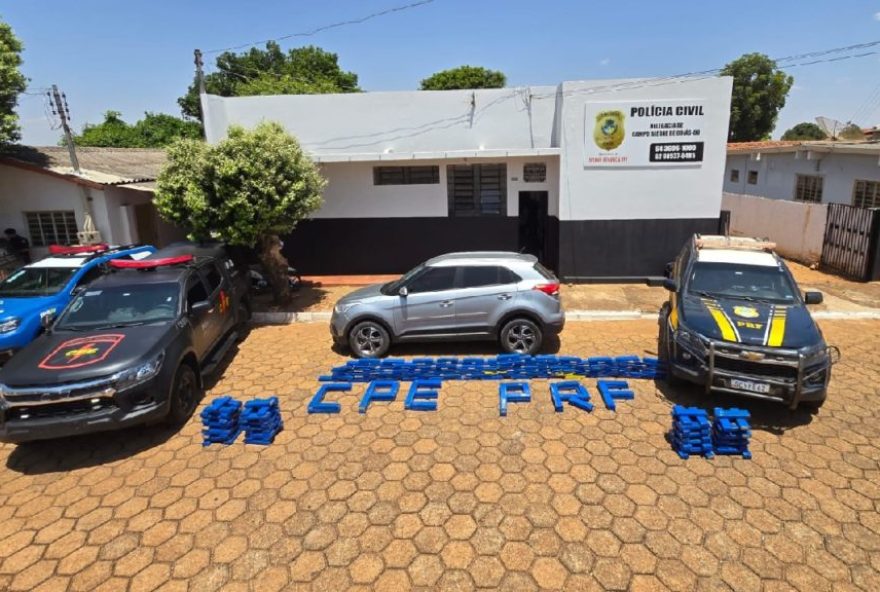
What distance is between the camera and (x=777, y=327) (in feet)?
20.6

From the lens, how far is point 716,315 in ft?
21.8

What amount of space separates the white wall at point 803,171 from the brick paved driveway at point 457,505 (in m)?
12.0

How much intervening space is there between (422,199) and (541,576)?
36.0 ft

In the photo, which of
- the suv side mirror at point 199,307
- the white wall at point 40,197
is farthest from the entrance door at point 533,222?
the white wall at point 40,197

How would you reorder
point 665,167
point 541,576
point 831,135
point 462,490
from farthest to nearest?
point 831,135
point 665,167
point 462,490
point 541,576

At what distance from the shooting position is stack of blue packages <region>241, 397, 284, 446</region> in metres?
5.95

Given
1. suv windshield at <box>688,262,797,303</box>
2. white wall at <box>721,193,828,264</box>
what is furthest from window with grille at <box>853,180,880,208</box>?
suv windshield at <box>688,262,797,303</box>

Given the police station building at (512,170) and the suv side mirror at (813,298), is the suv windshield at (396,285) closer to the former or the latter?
the police station building at (512,170)

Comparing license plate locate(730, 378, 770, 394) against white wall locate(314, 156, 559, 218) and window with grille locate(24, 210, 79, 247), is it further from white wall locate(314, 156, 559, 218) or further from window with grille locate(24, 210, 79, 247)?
window with grille locate(24, 210, 79, 247)

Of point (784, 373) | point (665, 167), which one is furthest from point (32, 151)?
point (784, 373)

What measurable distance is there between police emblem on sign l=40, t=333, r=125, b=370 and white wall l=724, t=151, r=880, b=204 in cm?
1828

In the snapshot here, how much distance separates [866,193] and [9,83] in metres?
23.8

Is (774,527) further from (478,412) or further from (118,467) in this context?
(118,467)

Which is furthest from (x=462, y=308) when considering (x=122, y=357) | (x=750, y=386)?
(x=122, y=357)
